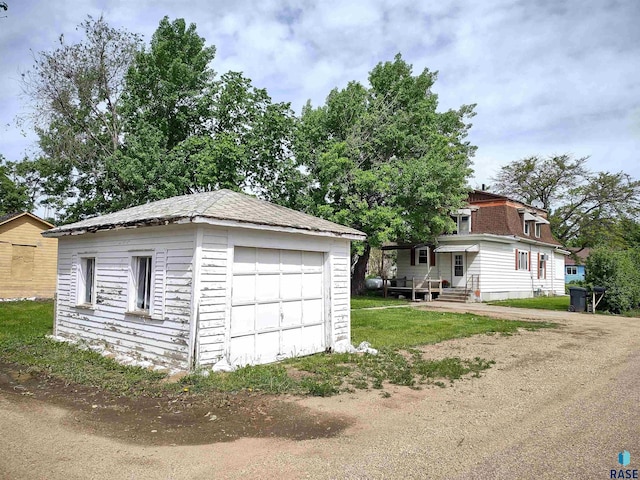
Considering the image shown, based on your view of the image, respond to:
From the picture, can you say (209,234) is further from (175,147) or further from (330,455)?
(175,147)

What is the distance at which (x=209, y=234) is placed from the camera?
7.77 metres

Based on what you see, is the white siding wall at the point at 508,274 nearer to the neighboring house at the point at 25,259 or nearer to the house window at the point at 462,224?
the house window at the point at 462,224

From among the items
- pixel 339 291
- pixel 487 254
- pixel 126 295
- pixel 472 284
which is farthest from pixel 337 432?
pixel 487 254

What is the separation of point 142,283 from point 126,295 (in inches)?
18.4

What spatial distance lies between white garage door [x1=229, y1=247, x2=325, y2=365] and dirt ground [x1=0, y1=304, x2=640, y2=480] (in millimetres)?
1872

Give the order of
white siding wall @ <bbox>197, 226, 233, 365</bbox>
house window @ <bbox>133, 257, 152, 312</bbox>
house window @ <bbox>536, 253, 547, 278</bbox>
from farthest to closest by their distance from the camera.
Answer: house window @ <bbox>536, 253, 547, 278</bbox> → house window @ <bbox>133, 257, 152, 312</bbox> → white siding wall @ <bbox>197, 226, 233, 365</bbox>

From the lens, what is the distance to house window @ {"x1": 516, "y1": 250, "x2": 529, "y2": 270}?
2833 cm

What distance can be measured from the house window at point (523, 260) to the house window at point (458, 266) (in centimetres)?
452

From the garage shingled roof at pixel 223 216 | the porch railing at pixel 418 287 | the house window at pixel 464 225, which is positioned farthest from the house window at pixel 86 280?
the house window at pixel 464 225

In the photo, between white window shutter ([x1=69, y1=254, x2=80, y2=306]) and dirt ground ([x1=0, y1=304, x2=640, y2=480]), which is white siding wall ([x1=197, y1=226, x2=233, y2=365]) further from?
white window shutter ([x1=69, y1=254, x2=80, y2=306])

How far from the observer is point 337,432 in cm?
513

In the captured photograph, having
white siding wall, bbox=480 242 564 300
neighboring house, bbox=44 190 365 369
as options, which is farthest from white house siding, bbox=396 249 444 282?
neighboring house, bbox=44 190 365 369

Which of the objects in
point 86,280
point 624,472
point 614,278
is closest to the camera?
point 624,472

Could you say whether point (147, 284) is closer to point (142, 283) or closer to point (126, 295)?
point (142, 283)
